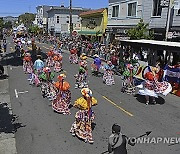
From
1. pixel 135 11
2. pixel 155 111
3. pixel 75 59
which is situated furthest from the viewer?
pixel 135 11

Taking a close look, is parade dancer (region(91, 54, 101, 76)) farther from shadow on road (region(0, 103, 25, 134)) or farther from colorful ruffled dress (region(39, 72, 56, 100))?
shadow on road (region(0, 103, 25, 134))

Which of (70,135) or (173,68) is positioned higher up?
(173,68)

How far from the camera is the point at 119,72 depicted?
20547 mm

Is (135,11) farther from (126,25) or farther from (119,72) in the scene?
(119,72)

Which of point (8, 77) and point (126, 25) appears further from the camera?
point (126, 25)

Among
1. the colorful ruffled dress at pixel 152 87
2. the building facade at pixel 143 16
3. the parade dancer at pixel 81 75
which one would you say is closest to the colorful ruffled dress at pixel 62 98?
the colorful ruffled dress at pixel 152 87

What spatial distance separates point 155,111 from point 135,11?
1986 centimetres

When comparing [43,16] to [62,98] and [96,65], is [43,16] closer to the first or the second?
[96,65]

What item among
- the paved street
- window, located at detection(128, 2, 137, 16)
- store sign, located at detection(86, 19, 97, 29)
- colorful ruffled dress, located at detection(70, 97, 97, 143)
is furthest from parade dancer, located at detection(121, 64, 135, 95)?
store sign, located at detection(86, 19, 97, 29)

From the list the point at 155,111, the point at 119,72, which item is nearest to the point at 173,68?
→ the point at 155,111

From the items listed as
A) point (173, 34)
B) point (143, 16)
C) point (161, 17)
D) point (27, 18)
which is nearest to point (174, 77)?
point (173, 34)

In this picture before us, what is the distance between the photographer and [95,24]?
43469mm

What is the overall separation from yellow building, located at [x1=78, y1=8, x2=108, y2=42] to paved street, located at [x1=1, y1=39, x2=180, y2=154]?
84.8 feet

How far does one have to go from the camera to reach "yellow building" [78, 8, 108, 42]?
4012 centimetres
